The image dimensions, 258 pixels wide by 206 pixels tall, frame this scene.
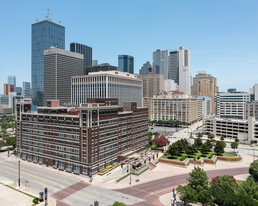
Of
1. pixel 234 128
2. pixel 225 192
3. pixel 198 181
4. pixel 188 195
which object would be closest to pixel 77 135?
pixel 188 195

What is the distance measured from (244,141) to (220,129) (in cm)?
2239

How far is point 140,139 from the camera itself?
4919 inches

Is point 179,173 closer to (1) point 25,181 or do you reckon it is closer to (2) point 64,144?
(2) point 64,144

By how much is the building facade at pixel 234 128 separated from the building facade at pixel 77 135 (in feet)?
310

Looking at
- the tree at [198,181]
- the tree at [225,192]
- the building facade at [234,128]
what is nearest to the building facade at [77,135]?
the tree at [198,181]

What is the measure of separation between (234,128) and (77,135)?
135 meters

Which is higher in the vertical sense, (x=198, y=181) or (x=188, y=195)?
(x=198, y=181)

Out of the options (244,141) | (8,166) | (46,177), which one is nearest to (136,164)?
(46,177)

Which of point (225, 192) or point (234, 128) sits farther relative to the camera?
point (234, 128)

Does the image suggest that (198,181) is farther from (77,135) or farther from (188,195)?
(77,135)

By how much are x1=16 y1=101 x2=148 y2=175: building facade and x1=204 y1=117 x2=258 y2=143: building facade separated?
310 feet

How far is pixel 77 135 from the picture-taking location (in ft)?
283

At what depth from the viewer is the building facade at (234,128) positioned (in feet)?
505

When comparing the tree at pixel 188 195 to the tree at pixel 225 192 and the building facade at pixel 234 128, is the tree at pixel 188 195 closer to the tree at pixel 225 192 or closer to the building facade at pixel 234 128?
the tree at pixel 225 192
